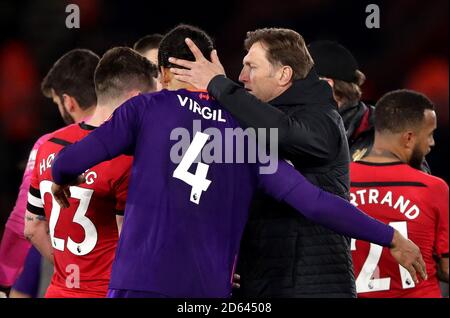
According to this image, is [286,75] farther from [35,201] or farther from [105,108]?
[35,201]

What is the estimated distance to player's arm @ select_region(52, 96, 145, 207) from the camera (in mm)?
3012

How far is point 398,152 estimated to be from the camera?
179 inches

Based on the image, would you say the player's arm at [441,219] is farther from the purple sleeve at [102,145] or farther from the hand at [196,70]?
the purple sleeve at [102,145]

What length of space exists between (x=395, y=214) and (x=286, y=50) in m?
1.22

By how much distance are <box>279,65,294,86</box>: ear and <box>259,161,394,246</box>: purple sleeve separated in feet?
1.45

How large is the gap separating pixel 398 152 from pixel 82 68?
170cm

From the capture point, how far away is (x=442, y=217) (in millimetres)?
4395

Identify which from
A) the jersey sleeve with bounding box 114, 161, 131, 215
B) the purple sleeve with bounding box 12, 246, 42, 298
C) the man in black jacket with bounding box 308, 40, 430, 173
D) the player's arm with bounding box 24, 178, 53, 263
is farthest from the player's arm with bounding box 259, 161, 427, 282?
the purple sleeve with bounding box 12, 246, 42, 298

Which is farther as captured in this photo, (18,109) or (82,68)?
(18,109)

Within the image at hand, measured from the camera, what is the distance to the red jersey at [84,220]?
12.4ft

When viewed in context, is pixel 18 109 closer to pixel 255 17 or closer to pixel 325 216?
pixel 255 17

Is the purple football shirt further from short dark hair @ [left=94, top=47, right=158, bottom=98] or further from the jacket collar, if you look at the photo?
short dark hair @ [left=94, top=47, right=158, bottom=98]

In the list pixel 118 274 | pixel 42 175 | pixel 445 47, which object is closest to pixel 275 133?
pixel 118 274
